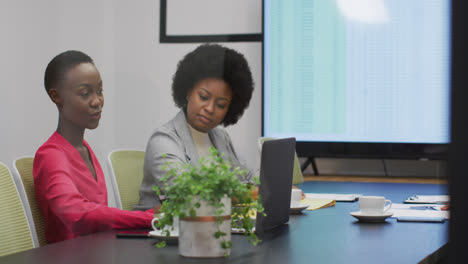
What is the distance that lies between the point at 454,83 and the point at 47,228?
53.4 inches

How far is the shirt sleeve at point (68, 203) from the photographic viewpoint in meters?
1.39

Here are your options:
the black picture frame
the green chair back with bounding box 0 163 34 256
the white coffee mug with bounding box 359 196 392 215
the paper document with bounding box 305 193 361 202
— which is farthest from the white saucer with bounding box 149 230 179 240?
the paper document with bounding box 305 193 361 202

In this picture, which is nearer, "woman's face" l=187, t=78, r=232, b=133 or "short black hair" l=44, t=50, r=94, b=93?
"short black hair" l=44, t=50, r=94, b=93

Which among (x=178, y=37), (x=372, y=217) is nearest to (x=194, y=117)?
(x=178, y=37)

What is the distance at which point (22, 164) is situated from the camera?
145cm

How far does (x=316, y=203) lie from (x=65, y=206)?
92cm

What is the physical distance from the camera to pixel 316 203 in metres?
1.96

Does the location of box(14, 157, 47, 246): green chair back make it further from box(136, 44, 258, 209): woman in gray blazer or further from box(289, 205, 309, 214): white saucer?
box(289, 205, 309, 214): white saucer

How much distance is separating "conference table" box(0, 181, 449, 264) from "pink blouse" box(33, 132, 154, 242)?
0.06 meters

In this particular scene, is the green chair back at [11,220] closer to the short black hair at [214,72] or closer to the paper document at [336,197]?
the short black hair at [214,72]

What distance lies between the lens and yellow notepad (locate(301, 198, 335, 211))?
1.86 m

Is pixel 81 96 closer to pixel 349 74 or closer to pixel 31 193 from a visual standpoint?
pixel 31 193

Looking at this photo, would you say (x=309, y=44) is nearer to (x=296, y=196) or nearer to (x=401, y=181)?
(x=401, y=181)

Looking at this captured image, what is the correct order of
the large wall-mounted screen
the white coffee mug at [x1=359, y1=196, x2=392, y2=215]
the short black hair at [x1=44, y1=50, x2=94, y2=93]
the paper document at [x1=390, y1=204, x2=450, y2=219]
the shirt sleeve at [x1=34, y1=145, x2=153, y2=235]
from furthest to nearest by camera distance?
the large wall-mounted screen → the paper document at [x1=390, y1=204, x2=450, y2=219] → the white coffee mug at [x1=359, y1=196, x2=392, y2=215] → the short black hair at [x1=44, y1=50, x2=94, y2=93] → the shirt sleeve at [x1=34, y1=145, x2=153, y2=235]
